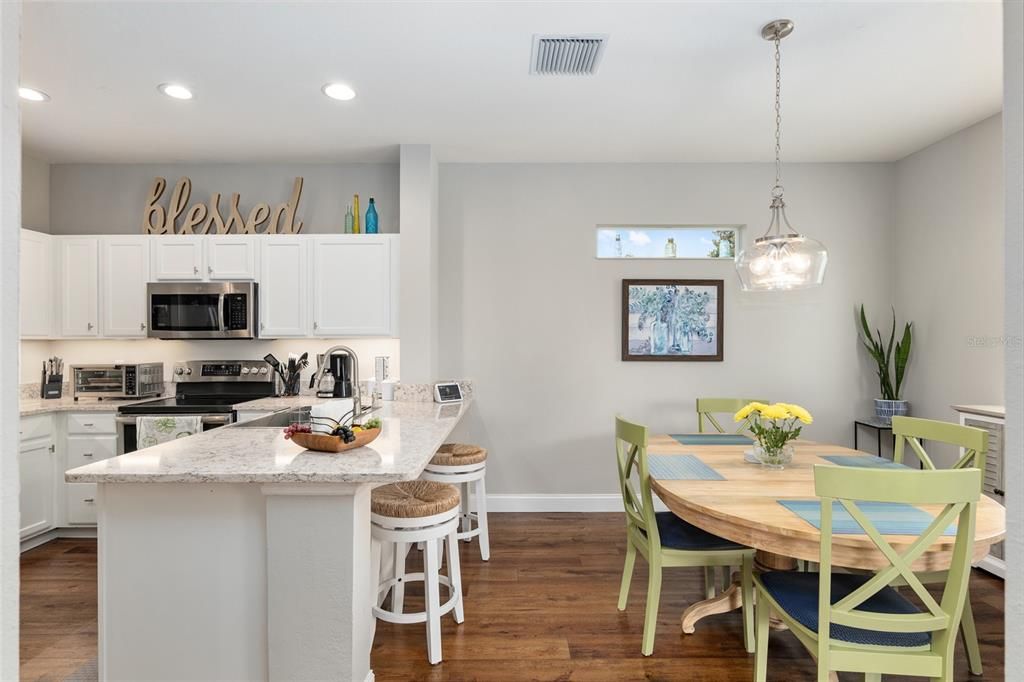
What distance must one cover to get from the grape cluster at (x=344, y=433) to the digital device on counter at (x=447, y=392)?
5.45 feet

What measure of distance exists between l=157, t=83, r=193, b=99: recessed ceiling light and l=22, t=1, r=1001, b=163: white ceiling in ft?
0.24

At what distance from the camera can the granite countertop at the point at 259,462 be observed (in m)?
1.65

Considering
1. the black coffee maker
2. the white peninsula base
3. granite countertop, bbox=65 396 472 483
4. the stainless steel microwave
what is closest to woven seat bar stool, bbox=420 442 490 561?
granite countertop, bbox=65 396 472 483

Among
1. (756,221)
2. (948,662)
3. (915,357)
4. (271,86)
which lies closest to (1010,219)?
(948,662)

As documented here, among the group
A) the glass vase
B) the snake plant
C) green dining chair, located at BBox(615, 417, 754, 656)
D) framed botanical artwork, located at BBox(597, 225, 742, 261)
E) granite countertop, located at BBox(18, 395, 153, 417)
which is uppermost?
framed botanical artwork, located at BBox(597, 225, 742, 261)

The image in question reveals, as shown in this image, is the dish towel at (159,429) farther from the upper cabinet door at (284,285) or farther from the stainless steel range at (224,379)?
the upper cabinet door at (284,285)

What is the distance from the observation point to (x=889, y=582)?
1558 millimetres

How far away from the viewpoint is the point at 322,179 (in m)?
4.20

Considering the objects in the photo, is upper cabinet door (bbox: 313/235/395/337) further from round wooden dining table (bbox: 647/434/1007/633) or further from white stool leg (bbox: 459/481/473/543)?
round wooden dining table (bbox: 647/434/1007/633)

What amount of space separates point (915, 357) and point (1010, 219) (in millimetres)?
4161

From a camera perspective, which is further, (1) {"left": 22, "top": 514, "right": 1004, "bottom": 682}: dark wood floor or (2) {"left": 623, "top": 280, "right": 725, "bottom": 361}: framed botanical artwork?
(2) {"left": 623, "top": 280, "right": 725, "bottom": 361}: framed botanical artwork

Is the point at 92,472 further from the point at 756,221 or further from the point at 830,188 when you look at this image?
the point at 830,188

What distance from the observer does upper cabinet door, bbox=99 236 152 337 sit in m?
3.89

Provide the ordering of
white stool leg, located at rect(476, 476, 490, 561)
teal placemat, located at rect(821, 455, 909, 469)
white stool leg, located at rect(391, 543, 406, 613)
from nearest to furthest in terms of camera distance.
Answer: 1. white stool leg, located at rect(391, 543, 406, 613)
2. teal placemat, located at rect(821, 455, 909, 469)
3. white stool leg, located at rect(476, 476, 490, 561)
